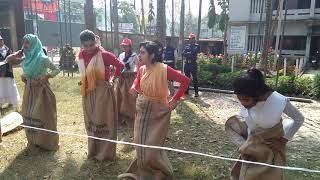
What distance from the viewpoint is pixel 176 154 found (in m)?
5.00

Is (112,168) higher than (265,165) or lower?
lower

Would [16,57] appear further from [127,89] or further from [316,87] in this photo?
[316,87]

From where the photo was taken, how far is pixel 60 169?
4.50 metres

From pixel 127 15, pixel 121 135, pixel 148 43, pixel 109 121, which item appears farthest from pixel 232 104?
pixel 127 15

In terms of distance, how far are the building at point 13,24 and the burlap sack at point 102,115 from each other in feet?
55.8

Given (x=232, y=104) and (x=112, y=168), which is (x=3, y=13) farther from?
(x=112, y=168)

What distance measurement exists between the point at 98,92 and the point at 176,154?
144 centimetres

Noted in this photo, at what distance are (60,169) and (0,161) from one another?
941 millimetres

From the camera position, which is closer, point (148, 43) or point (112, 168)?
point (148, 43)

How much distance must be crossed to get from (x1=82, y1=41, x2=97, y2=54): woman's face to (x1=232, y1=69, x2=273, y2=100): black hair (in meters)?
2.23

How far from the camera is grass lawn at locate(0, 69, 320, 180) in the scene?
4348mm

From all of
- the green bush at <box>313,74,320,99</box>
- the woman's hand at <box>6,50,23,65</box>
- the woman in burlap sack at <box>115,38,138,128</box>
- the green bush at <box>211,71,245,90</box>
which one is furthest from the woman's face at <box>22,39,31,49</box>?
the green bush at <box>313,74,320,99</box>

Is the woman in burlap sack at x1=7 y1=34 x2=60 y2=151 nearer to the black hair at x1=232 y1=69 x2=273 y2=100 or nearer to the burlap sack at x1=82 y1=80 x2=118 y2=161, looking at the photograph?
the burlap sack at x1=82 y1=80 x2=118 y2=161

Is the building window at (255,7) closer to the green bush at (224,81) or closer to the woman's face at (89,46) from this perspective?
the green bush at (224,81)
